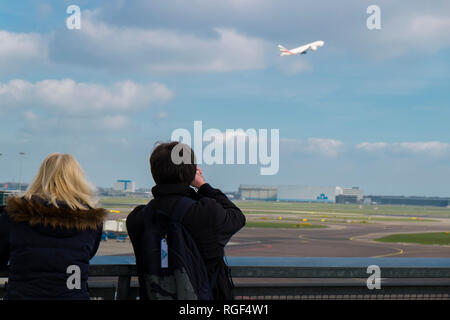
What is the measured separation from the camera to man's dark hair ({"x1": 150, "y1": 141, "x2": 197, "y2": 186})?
373cm

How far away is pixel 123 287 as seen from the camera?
437 centimetres

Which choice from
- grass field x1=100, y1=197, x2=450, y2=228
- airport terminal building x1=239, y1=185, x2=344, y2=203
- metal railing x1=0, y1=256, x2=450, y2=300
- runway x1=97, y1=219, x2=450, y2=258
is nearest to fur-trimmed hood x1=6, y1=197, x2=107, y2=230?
metal railing x1=0, y1=256, x2=450, y2=300

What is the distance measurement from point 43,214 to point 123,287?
113 centimetres

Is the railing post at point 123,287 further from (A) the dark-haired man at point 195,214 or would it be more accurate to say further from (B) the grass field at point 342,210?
(B) the grass field at point 342,210

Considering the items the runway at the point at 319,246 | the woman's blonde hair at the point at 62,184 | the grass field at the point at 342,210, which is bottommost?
the grass field at the point at 342,210

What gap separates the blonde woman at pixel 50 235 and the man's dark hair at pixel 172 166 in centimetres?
56

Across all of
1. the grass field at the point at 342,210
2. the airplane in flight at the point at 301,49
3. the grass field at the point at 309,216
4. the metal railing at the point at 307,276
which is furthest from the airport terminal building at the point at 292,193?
the metal railing at the point at 307,276

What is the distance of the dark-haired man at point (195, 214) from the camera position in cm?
357

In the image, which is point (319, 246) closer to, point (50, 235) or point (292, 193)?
point (50, 235)

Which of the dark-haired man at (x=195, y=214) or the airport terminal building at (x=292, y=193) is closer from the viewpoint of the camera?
the dark-haired man at (x=195, y=214)

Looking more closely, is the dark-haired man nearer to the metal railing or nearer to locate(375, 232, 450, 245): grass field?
the metal railing
